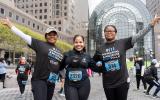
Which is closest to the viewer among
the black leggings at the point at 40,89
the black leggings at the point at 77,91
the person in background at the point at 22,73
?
the black leggings at the point at 77,91

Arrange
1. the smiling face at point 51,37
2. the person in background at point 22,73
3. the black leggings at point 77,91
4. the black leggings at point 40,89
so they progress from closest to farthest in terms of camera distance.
Answer: the black leggings at point 77,91 → the black leggings at point 40,89 → the smiling face at point 51,37 → the person in background at point 22,73

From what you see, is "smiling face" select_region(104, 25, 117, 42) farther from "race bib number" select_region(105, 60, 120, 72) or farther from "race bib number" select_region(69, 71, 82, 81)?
"race bib number" select_region(69, 71, 82, 81)

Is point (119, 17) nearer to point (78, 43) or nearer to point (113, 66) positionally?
point (78, 43)

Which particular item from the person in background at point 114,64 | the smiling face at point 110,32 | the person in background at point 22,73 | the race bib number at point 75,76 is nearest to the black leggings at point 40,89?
the race bib number at point 75,76

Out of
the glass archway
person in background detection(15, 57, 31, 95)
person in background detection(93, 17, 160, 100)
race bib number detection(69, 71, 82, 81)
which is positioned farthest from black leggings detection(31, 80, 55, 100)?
the glass archway

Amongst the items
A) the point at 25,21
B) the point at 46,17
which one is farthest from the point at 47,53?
the point at 46,17

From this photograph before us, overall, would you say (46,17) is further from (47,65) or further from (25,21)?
(47,65)

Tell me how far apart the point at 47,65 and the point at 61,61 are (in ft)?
0.86

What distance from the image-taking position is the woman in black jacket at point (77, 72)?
19.8 feet

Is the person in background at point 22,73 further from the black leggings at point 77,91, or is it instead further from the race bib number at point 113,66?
the race bib number at point 113,66

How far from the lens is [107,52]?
241 inches

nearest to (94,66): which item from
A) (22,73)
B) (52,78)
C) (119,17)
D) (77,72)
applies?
(77,72)

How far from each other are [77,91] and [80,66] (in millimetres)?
414

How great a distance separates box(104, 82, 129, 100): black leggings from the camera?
19.6 feet
